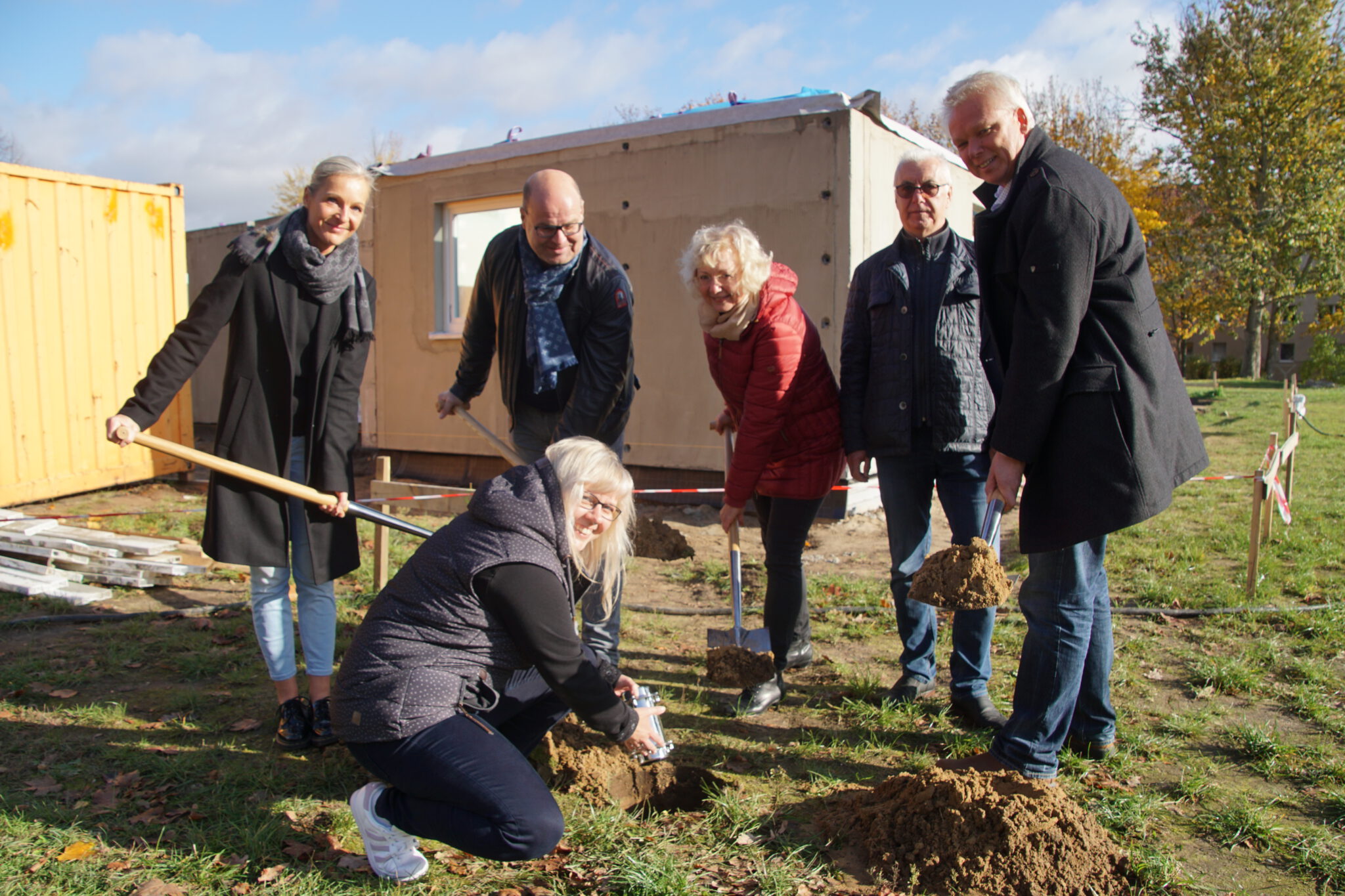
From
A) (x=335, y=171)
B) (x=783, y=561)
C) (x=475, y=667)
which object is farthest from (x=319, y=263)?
(x=783, y=561)

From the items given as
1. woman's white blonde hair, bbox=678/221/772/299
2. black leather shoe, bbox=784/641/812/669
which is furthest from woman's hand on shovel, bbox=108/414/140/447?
black leather shoe, bbox=784/641/812/669

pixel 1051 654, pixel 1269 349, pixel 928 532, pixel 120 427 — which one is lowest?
pixel 1051 654

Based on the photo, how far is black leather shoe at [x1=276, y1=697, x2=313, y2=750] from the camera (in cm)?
320

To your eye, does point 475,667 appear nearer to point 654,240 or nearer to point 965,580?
point 965,580

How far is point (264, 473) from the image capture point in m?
3.10

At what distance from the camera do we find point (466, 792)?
2.25 m

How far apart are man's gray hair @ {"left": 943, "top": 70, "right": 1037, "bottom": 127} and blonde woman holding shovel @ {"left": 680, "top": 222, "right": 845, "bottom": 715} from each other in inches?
33.0

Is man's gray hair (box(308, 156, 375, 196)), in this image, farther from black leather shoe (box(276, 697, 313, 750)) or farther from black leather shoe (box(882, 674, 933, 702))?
black leather shoe (box(882, 674, 933, 702))

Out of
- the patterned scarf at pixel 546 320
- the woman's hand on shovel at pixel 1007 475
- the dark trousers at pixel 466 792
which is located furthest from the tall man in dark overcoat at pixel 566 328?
the woman's hand on shovel at pixel 1007 475

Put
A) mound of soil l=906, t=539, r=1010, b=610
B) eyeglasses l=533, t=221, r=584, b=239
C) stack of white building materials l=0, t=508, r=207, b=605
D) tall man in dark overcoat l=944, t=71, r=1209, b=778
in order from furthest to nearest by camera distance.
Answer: stack of white building materials l=0, t=508, r=207, b=605 < eyeglasses l=533, t=221, r=584, b=239 < mound of soil l=906, t=539, r=1010, b=610 < tall man in dark overcoat l=944, t=71, r=1209, b=778

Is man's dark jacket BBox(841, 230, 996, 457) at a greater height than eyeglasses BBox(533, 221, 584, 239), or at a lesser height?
lesser

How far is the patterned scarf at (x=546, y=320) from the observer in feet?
11.9

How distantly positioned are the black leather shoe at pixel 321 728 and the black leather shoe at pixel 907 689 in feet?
7.11

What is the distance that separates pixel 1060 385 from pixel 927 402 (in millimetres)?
867
